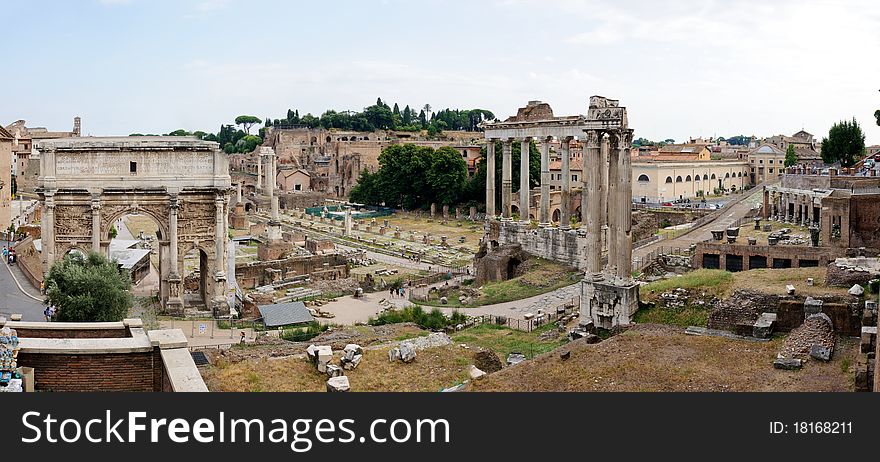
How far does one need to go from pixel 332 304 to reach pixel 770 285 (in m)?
18.5

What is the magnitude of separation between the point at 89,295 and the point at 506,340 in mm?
12391

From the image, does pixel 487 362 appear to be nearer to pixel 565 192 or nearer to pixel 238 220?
pixel 565 192

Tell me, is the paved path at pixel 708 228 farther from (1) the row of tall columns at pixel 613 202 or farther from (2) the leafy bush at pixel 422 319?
(1) the row of tall columns at pixel 613 202

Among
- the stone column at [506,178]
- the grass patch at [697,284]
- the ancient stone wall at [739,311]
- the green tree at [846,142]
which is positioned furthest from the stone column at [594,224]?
the green tree at [846,142]

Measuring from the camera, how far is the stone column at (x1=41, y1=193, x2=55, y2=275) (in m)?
32.9

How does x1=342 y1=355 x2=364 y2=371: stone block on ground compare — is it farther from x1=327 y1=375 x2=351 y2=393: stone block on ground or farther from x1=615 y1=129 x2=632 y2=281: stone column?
x1=615 y1=129 x2=632 y2=281: stone column

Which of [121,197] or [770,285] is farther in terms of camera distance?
[121,197]

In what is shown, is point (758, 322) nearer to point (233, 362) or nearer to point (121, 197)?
point (233, 362)

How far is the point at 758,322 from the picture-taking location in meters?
20.3

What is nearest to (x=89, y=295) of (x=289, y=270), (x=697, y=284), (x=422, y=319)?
(x=422, y=319)

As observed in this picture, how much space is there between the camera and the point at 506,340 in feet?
84.2

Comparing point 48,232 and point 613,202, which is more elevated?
point 613,202

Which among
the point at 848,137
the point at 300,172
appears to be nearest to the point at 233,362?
the point at 848,137

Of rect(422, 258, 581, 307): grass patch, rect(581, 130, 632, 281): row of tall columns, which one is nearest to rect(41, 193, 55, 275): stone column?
rect(422, 258, 581, 307): grass patch
